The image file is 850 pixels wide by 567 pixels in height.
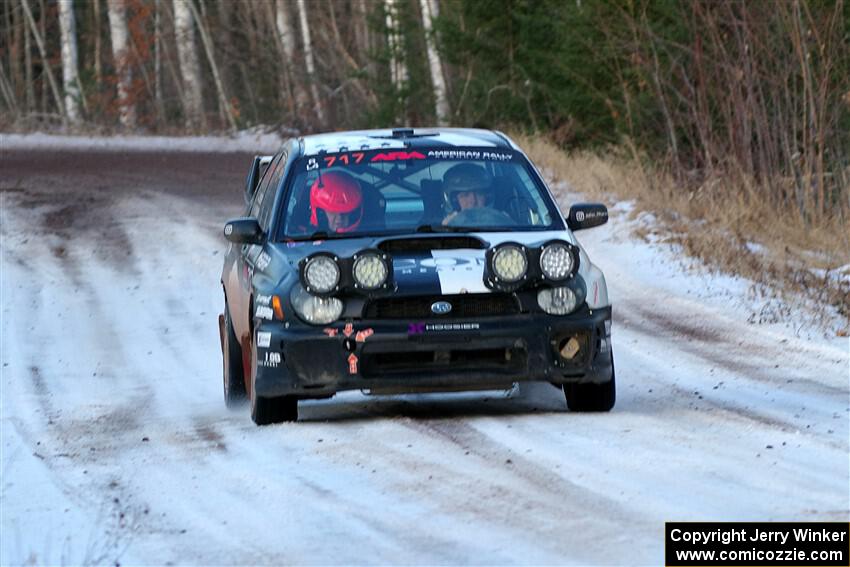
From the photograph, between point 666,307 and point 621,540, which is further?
point 666,307

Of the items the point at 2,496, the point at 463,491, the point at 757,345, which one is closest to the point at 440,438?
the point at 463,491

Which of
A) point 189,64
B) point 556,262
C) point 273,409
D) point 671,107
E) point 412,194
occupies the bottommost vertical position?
point 273,409

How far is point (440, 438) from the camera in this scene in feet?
27.2

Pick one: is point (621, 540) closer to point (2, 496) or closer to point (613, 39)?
point (2, 496)

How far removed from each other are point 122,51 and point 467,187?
113ft

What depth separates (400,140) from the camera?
394 inches

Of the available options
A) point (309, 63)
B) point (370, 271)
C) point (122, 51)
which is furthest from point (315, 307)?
point (309, 63)

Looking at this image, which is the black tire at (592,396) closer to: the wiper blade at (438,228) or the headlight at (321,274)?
the wiper blade at (438,228)

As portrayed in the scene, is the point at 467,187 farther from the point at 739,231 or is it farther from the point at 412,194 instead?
the point at 739,231

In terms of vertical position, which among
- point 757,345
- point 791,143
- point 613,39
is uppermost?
point 613,39

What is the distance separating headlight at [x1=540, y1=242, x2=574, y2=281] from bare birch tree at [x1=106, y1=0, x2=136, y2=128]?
97.1ft

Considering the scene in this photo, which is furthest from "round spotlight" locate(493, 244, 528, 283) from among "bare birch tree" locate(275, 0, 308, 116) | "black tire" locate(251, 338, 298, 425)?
"bare birch tree" locate(275, 0, 308, 116)

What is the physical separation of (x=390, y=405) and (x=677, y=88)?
13186 mm

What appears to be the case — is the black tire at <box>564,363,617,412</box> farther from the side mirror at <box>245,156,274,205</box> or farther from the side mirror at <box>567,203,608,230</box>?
the side mirror at <box>245,156,274,205</box>
